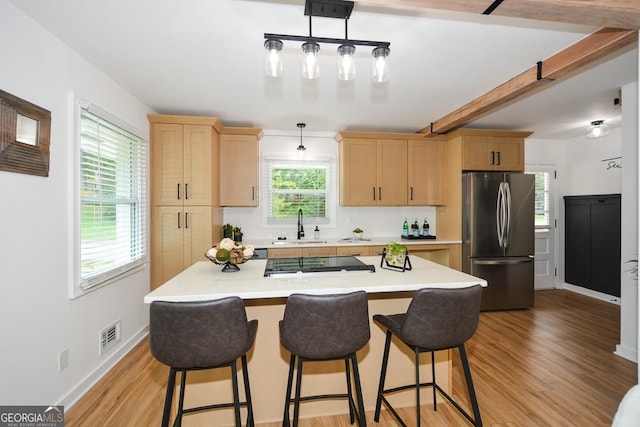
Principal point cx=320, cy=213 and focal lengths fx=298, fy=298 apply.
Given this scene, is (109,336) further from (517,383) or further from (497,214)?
(497,214)

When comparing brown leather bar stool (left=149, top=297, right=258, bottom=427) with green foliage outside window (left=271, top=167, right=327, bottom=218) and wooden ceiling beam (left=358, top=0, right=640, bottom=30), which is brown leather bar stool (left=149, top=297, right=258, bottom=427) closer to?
wooden ceiling beam (left=358, top=0, right=640, bottom=30)

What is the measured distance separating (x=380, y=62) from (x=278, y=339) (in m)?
1.80

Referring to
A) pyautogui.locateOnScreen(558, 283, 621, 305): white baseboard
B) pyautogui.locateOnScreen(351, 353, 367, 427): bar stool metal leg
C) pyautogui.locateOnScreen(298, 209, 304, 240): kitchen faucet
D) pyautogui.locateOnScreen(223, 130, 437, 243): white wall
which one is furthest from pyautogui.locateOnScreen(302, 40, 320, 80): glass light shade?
pyautogui.locateOnScreen(558, 283, 621, 305): white baseboard

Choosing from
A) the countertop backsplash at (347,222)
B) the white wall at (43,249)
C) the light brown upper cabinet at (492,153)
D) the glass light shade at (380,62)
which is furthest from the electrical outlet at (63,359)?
the light brown upper cabinet at (492,153)

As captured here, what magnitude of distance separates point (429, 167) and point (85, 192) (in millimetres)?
4132

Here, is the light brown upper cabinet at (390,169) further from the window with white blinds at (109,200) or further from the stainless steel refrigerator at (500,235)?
the window with white blinds at (109,200)

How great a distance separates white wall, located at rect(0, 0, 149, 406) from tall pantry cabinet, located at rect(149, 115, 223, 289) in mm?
955

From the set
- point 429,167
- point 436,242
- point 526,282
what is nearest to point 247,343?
point 436,242

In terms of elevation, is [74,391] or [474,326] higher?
[474,326]

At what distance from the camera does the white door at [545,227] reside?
5.05m

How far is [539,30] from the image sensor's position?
6.44 feet

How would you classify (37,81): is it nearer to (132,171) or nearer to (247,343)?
(132,171)

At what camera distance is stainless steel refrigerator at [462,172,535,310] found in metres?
4.03

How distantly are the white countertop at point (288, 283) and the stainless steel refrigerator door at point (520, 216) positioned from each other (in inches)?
101
